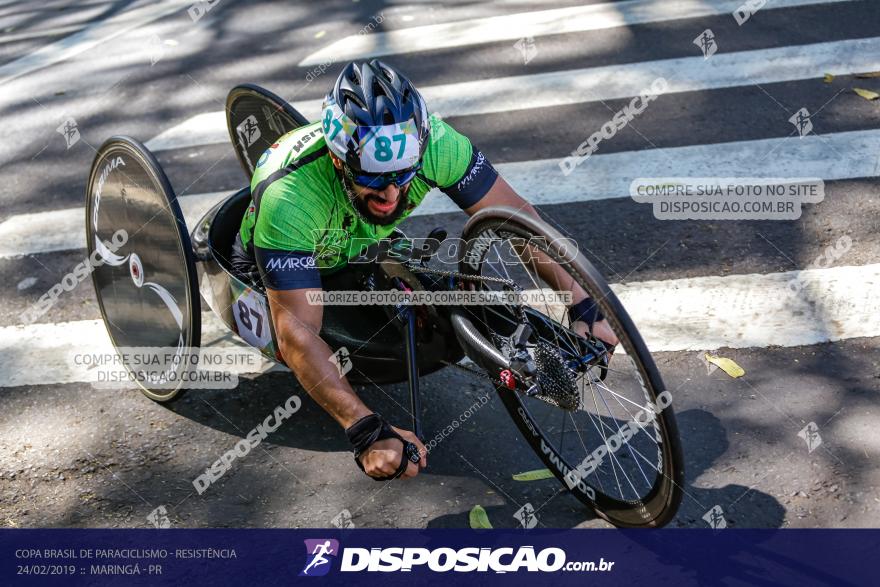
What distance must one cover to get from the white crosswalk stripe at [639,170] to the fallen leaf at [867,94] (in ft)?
1.68

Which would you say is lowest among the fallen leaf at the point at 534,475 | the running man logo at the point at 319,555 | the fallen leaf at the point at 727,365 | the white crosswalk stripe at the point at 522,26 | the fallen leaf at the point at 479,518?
the fallen leaf at the point at 727,365

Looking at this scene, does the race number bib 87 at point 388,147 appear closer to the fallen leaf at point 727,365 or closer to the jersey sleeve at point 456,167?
the jersey sleeve at point 456,167

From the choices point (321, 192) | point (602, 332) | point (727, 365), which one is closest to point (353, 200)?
point (321, 192)

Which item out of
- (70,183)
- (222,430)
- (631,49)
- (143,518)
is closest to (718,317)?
(222,430)

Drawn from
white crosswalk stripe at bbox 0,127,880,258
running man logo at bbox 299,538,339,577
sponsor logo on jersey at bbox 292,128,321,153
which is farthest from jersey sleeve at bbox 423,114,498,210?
white crosswalk stripe at bbox 0,127,880,258

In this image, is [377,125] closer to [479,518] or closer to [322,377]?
[322,377]

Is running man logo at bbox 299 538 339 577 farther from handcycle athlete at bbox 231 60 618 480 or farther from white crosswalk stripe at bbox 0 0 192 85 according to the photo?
white crosswalk stripe at bbox 0 0 192 85

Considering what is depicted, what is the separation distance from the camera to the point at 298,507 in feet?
13.9

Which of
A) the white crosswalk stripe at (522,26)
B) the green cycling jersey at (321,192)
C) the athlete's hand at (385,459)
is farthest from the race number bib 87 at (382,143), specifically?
the white crosswalk stripe at (522,26)

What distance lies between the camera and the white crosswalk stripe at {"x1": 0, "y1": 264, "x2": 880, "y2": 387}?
4.85 m

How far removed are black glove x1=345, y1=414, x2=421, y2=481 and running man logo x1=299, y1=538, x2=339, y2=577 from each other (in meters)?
0.44

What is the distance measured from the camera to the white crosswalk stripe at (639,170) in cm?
610

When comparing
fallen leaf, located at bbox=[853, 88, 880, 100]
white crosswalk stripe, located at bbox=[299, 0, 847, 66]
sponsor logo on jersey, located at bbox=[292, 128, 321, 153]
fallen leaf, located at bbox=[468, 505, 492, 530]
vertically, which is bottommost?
fallen leaf, located at bbox=[468, 505, 492, 530]

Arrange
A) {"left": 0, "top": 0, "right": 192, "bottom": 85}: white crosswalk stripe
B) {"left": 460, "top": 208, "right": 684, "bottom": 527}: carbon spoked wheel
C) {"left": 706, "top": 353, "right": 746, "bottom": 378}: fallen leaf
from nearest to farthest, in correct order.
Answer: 1. {"left": 460, "top": 208, "right": 684, "bottom": 527}: carbon spoked wheel
2. {"left": 706, "top": 353, "right": 746, "bottom": 378}: fallen leaf
3. {"left": 0, "top": 0, "right": 192, "bottom": 85}: white crosswalk stripe
